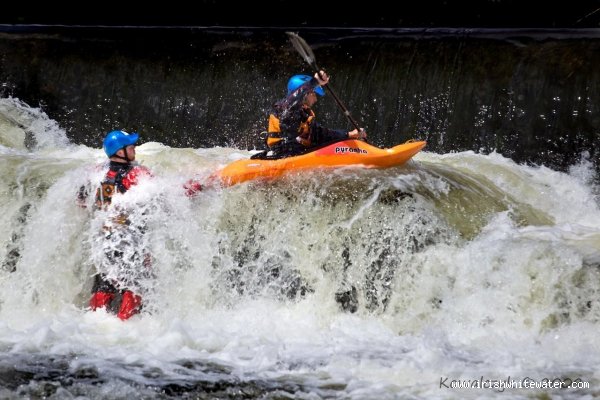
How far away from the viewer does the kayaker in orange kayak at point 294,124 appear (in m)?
6.18

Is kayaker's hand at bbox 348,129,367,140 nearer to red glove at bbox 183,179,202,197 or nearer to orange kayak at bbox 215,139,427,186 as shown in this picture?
orange kayak at bbox 215,139,427,186

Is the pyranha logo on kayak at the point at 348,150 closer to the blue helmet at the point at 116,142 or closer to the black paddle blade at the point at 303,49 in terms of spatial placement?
the black paddle blade at the point at 303,49

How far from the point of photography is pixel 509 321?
484cm

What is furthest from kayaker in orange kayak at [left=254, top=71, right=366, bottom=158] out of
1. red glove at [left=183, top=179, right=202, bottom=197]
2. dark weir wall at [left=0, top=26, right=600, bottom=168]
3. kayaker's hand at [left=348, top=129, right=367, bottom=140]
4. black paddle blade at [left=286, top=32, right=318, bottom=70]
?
dark weir wall at [left=0, top=26, right=600, bottom=168]

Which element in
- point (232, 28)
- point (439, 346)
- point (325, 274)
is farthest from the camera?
point (232, 28)

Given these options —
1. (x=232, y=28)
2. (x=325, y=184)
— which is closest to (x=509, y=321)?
(x=325, y=184)

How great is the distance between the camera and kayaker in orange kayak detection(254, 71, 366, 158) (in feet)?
20.3

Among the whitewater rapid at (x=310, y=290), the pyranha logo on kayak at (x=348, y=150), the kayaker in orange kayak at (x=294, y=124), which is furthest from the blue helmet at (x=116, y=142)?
the pyranha logo on kayak at (x=348, y=150)

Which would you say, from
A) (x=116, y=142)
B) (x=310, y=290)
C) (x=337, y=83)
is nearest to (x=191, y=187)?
(x=116, y=142)

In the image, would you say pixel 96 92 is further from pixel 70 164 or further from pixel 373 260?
pixel 373 260

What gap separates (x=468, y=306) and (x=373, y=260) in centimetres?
69

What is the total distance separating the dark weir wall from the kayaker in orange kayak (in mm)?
2262

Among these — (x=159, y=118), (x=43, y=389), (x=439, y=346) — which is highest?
(x=159, y=118)

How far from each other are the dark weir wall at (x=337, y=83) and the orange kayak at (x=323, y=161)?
2.13 metres
